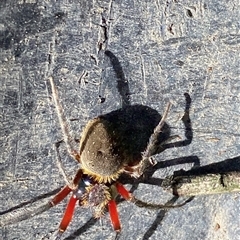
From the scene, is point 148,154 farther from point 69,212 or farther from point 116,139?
point 69,212

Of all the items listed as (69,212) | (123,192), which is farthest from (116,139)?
(69,212)

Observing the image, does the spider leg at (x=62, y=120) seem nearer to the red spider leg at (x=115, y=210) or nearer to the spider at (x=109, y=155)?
the spider at (x=109, y=155)

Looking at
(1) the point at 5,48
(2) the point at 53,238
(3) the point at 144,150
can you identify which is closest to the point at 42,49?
(1) the point at 5,48

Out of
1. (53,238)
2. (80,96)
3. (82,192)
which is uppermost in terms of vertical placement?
(80,96)

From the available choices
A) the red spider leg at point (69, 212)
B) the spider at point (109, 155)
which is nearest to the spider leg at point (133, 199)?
the spider at point (109, 155)

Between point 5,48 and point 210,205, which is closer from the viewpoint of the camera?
point 5,48

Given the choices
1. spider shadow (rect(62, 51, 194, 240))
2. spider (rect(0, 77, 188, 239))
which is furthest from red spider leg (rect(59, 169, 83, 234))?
spider shadow (rect(62, 51, 194, 240))

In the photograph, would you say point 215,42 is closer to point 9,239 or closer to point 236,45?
point 236,45
